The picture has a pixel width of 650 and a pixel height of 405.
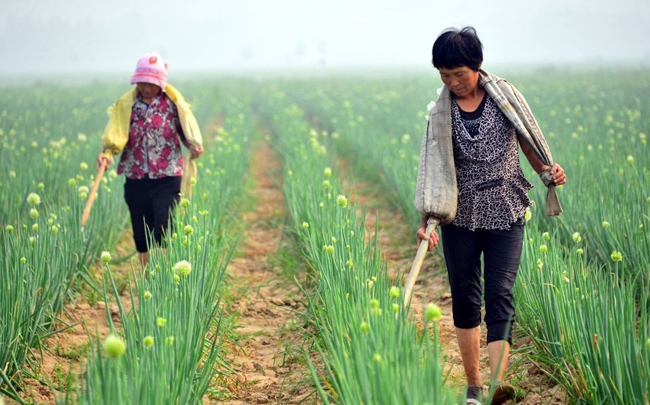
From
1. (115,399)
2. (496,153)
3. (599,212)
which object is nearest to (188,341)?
(115,399)

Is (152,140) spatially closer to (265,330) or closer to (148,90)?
(148,90)

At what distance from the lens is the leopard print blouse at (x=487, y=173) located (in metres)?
3.07

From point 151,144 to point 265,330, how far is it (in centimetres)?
149

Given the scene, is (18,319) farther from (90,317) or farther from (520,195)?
(520,195)

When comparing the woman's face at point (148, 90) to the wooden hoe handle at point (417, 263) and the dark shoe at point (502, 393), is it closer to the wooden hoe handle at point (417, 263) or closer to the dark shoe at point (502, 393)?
the wooden hoe handle at point (417, 263)

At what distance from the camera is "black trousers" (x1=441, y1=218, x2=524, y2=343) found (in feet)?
9.92

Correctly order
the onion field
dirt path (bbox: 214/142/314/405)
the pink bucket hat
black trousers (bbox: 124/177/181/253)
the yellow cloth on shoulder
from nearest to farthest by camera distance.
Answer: the onion field, dirt path (bbox: 214/142/314/405), the pink bucket hat, the yellow cloth on shoulder, black trousers (bbox: 124/177/181/253)

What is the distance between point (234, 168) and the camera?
→ 7637 mm

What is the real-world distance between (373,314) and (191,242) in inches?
67.8

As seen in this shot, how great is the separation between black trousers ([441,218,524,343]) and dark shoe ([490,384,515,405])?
192 millimetres

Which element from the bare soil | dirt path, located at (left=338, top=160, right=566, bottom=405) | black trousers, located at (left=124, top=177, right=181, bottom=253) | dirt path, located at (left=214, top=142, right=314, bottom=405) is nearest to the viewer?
dirt path, located at (left=338, top=160, right=566, bottom=405)

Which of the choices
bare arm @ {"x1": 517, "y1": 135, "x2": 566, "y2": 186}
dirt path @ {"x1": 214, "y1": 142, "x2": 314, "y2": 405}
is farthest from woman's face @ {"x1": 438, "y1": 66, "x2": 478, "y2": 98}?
dirt path @ {"x1": 214, "y1": 142, "x2": 314, "y2": 405}

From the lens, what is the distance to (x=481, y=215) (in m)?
3.08

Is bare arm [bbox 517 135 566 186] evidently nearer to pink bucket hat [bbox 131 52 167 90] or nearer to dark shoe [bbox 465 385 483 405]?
dark shoe [bbox 465 385 483 405]
